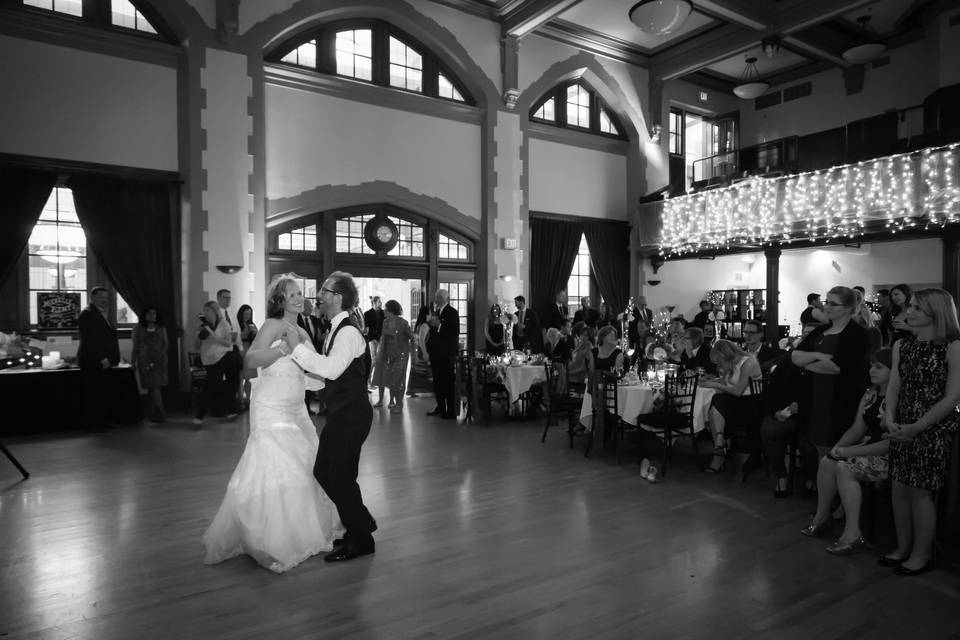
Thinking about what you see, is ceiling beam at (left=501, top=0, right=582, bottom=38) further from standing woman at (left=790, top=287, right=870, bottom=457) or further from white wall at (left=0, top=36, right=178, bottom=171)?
standing woman at (left=790, top=287, right=870, bottom=457)

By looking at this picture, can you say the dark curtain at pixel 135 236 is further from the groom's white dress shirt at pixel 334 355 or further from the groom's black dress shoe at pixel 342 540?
the groom's white dress shirt at pixel 334 355

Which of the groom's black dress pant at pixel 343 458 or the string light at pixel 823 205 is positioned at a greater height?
the string light at pixel 823 205

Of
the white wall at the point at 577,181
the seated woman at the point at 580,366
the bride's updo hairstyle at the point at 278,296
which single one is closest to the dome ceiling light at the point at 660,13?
the white wall at the point at 577,181

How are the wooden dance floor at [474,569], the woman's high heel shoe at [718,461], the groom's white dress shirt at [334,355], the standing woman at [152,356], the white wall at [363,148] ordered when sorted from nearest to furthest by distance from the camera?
1. the wooden dance floor at [474,569]
2. the groom's white dress shirt at [334,355]
3. the woman's high heel shoe at [718,461]
4. the standing woman at [152,356]
5. the white wall at [363,148]

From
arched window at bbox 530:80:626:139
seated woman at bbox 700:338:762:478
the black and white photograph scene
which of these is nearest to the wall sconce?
the black and white photograph scene

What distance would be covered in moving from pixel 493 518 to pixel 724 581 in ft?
4.95

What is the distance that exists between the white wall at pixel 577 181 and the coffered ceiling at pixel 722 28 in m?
2.00

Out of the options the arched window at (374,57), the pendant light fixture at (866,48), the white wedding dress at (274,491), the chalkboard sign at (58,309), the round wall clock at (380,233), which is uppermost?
the pendant light fixture at (866,48)

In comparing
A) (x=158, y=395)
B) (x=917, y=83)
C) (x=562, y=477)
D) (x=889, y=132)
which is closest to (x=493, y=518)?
(x=562, y=477)

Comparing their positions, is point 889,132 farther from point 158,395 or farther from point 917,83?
point 158,395

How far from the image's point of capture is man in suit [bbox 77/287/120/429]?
6.82 meters

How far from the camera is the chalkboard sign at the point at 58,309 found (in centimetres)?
737

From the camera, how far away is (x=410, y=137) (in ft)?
32.7

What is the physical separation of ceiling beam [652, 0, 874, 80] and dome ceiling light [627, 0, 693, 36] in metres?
3.68
